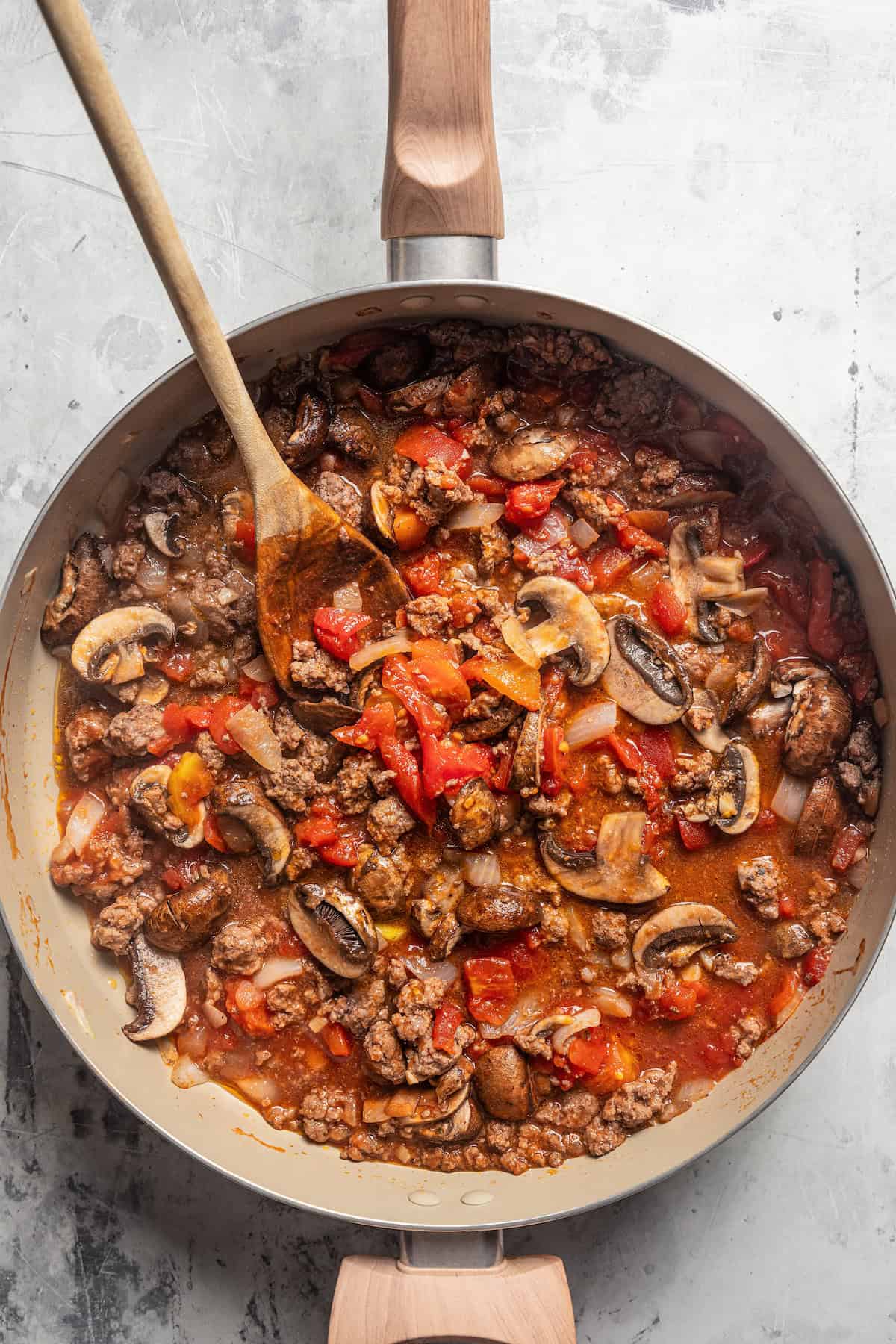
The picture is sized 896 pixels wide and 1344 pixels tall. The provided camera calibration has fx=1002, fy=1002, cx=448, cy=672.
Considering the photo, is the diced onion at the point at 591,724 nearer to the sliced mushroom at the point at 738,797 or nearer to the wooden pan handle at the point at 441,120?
the sliced mushroom at the point at 738,797

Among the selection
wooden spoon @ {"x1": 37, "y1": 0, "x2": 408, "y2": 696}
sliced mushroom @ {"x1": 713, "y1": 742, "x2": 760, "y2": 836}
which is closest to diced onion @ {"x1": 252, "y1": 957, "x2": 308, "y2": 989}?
wooden spoon @ {"x1": 37, "y1": 0, "x2": 408, "y2": 696}

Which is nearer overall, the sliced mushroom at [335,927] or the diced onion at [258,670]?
the sliced mushroom at [335,927]

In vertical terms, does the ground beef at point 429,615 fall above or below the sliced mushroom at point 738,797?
above

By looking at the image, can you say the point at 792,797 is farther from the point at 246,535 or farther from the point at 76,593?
the point at 76,593

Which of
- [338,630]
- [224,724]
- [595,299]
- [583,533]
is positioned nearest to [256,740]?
[224,724]

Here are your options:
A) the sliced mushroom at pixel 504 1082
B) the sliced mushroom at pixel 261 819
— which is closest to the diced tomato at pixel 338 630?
the sliced mushroom at pixel 261 819

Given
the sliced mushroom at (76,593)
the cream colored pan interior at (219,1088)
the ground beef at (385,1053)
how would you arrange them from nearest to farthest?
the cream colored pan interior at (219,1088), the ground beef at (385,1053), the sliced mushroom at (76,593)

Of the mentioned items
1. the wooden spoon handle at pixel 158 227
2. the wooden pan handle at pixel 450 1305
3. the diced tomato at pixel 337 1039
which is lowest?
the wooden pan handle at pixel 450 1305
